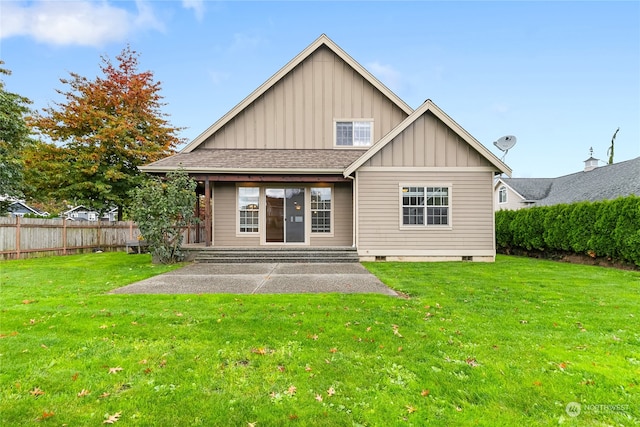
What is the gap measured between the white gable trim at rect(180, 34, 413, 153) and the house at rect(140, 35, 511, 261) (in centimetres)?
4

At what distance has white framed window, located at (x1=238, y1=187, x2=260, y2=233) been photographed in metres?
12.8

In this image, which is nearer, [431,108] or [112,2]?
[431,108]

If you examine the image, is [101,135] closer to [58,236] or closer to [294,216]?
[58,236]

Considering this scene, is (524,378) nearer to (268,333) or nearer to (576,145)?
(268,333)

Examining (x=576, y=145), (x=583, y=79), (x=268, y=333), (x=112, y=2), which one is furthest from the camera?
(x=576, y=145)

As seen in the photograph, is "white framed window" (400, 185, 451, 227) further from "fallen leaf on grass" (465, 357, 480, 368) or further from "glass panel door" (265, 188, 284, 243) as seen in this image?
"fallen leaf on grass" (465, 357, 480, 368)

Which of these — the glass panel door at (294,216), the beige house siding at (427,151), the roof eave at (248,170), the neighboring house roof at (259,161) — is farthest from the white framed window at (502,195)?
the glass panel door at (294,216)

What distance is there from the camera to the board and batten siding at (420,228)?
36.9 ft

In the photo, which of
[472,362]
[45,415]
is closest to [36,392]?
[45,415]

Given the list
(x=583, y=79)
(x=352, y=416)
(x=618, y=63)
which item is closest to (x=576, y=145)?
(x=618, y=63)

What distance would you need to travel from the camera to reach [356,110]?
13836mm

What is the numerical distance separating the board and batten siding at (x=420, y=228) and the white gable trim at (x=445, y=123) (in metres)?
0.55

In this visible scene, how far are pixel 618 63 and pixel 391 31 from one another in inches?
620

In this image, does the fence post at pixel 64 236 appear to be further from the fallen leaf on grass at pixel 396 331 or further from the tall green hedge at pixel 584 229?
the tall green hedge at pixel 584 229
